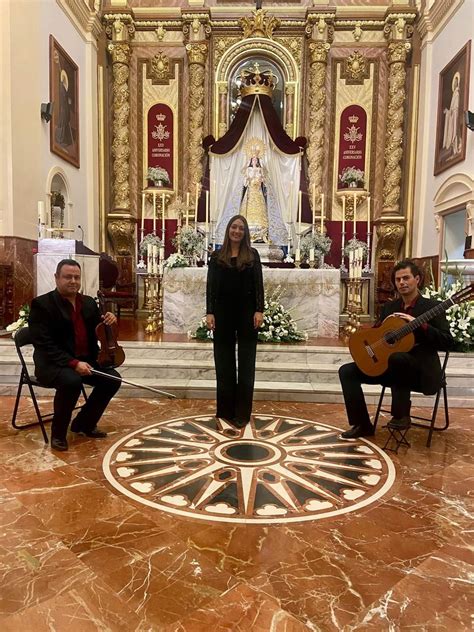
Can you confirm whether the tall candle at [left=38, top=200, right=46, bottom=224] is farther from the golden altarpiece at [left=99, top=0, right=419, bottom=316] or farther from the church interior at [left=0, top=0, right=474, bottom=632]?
the golden altarpiece at [left=99, top=0, right=419, bottom=316]

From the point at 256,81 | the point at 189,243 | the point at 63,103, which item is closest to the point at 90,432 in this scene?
the point at 189,243

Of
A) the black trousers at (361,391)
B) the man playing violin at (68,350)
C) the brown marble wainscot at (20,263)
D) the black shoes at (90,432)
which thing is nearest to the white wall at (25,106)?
the brown marble wainscot at (20,263)

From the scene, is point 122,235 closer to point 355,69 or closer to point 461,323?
point 355,69

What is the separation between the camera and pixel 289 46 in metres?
10.6

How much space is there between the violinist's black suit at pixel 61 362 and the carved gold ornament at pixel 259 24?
9.30 m

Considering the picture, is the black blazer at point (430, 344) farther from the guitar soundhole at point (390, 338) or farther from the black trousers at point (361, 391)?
the guitar soundhole at point (390, 338)

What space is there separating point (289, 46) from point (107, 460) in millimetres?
10414

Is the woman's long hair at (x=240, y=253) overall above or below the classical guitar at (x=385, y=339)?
above

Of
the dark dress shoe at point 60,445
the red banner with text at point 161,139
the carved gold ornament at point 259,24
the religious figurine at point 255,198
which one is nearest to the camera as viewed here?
the dark dress shoe at point 60,445

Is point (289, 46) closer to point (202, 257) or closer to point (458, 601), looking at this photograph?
point (202, 257)

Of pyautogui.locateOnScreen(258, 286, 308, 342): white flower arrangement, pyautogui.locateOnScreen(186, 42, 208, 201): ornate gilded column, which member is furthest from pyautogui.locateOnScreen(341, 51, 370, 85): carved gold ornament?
pyautogui.locateOnScreen(258, 286, 308, 342): white flower arrangement

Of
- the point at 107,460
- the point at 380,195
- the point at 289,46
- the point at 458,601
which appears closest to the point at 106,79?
the point at 289,46

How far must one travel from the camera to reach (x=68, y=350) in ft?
12.0

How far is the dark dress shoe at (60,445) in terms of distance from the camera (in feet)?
11.3
